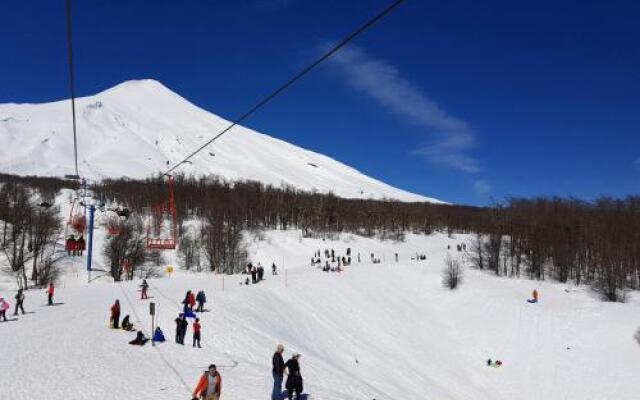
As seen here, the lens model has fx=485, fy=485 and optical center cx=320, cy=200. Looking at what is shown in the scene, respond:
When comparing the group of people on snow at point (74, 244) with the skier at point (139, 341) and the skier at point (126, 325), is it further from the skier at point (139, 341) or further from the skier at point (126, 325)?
the skier at point (139, 341)

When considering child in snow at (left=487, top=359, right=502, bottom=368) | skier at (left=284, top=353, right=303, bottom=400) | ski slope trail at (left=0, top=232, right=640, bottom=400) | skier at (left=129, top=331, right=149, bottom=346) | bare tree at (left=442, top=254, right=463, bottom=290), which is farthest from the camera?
bare tree at (left=442, top=254, right=463, bottom=290)

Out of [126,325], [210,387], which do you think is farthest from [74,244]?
[210,387]

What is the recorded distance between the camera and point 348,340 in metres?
36.3

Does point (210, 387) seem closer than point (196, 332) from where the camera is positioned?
Yes

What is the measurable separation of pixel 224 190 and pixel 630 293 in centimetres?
9798

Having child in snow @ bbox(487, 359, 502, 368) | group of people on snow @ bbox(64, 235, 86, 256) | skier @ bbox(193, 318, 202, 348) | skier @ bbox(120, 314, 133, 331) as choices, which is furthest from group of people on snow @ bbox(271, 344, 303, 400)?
group of people on snow @ bbox(64, 235, 86, 256)

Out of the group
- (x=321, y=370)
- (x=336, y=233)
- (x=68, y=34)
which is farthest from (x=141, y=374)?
(x=336, y=233)

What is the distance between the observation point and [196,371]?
18078 mm

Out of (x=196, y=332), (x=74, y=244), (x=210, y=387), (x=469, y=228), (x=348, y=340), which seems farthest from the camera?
(x=469, y=228)

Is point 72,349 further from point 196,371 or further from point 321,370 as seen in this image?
point 321,370

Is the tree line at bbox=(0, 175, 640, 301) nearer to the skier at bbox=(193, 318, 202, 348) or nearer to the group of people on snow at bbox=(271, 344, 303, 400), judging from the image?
the skier at bbox=(193, 318, 202, 348)

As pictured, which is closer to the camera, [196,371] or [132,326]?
[196,371]

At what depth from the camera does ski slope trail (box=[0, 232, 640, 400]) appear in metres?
17.7

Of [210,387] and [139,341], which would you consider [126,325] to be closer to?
[139,341]
